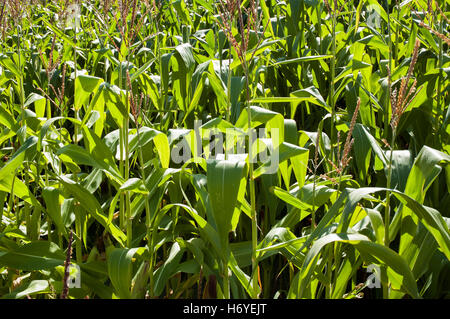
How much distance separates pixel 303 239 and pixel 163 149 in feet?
1.57

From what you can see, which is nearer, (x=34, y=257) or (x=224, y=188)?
(x=224, y=188)

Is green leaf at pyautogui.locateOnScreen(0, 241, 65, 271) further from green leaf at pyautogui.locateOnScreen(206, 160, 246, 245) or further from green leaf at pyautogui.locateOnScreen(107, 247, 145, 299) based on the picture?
green leaf at pyautogui.locateOnScreen(206, 160, 246, 245)

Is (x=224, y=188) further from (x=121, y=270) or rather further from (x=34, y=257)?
(x=34, y=257)

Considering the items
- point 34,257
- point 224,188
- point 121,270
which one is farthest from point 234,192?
point 34,257

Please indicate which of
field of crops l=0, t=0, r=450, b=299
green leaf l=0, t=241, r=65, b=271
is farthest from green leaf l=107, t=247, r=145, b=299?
green leaf l=0, t=241, r=65, b=271

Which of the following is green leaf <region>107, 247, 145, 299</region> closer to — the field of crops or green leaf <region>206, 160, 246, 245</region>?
the field of crops

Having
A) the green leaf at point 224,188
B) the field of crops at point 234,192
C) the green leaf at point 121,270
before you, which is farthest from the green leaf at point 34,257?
the green leaf at point 224,188

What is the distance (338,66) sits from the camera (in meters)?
2.36

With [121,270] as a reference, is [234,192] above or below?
above

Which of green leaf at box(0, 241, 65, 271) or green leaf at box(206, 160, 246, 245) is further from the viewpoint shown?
green leaf at box(0, 241, 65, 271)

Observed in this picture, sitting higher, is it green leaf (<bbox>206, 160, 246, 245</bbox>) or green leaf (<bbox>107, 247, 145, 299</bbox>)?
green leaf (<bbox>206, 160, 246, 245</bbox>)

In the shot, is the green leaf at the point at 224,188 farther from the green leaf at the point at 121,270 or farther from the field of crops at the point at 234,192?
the green leaf at the point at 121,270
